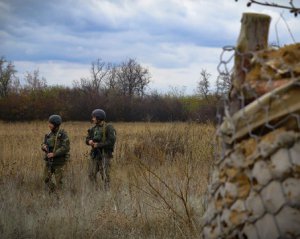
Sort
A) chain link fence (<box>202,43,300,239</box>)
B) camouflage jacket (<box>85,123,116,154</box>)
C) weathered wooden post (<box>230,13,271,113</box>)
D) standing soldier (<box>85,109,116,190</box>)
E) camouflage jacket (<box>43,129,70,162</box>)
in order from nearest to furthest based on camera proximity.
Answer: chain link fence (<box>202,43,300,239</box>), weathered wooden post (<box>230,13,271,113</box>), camouflage jacket (<box>43,129,70,162</box>), standing soldier (<box>85,109,116,190</box>), camouflage jacket (<box>85,123,116,154</box>)

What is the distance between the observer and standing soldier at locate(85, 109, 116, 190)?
877cm

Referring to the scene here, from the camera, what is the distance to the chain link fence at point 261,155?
1259mm

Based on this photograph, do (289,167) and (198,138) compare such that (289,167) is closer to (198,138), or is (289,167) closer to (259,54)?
(259,54)

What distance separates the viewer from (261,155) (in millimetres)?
1306

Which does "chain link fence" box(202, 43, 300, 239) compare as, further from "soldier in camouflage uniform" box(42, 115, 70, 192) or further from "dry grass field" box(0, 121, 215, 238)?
"soldier in camouflage uniform" box(42, 115, 70, 192)

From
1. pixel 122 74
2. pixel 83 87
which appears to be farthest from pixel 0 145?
pixel 122 74

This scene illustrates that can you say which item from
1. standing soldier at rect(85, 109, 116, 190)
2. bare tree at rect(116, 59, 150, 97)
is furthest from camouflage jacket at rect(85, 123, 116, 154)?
bare tree at rect(116, 59, 150, 97)

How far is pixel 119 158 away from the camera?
36.2 ft

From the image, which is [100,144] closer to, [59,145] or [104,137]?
[104,137]

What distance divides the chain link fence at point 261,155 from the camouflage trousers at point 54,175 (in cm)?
737

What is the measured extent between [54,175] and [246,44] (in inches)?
300

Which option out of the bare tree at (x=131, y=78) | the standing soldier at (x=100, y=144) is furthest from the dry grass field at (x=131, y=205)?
the bare tree at (x=131, y=78)

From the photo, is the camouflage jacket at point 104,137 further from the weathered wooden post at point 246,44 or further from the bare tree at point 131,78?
the bare tree at point 131,78

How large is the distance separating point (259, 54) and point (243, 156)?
34cm
